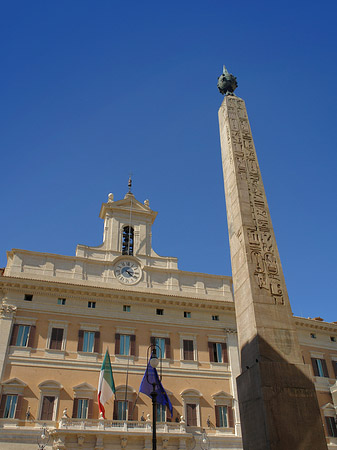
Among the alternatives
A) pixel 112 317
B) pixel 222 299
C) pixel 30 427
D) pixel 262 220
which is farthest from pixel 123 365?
pixel 262 220

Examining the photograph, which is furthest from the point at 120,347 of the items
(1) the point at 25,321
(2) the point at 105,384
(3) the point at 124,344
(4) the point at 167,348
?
(1) the point at 25,321

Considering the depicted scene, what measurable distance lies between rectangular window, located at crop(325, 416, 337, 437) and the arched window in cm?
1503

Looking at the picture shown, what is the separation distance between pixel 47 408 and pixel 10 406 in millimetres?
1698

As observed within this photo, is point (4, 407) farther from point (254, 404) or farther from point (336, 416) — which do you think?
point (336, 416)

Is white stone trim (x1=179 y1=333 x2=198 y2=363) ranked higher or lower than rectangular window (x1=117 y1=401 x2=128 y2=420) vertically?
higher

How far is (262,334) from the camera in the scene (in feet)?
30.9

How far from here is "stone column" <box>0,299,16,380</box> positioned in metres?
22.1

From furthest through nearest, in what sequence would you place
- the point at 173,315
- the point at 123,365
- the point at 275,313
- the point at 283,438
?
the point at 173,315
the point at 123,365
the point at 275,313
the point at 283,438

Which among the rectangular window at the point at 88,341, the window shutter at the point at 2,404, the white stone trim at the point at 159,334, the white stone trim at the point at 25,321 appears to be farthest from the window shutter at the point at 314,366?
the window shutter at the point at 2,404

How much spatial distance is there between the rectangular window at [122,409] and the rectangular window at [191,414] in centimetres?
327

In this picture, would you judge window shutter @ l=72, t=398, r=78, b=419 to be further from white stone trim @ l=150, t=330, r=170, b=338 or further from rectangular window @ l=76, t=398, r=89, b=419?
white stone trim @ l=150, t=330, r=170, b=338

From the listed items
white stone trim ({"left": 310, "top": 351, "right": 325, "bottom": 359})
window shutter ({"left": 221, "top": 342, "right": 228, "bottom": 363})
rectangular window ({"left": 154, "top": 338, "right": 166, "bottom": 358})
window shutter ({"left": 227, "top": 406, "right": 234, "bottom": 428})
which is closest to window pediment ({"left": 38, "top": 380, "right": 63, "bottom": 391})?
rectangular window ({"left": 154, "top": 338, "right": 166, "bottom": 358})

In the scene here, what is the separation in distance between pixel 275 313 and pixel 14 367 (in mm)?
16656

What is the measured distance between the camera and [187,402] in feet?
77.2
